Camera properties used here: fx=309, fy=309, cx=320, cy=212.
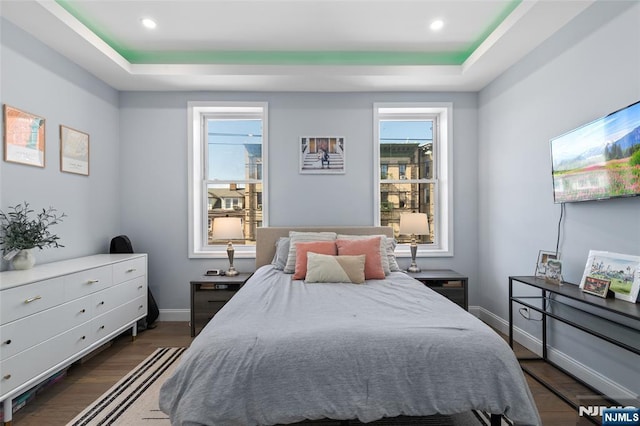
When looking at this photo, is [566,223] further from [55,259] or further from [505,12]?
[55,259]

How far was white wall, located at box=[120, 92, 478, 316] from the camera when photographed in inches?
144

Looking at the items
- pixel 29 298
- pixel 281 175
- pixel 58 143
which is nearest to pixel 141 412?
pixel 29 298

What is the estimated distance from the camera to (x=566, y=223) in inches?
96.1

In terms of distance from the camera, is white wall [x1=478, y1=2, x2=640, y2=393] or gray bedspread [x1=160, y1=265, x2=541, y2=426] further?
white wall [x1=478, y1=2, x2=640, y2=393]

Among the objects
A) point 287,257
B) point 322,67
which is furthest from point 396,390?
point 322,67

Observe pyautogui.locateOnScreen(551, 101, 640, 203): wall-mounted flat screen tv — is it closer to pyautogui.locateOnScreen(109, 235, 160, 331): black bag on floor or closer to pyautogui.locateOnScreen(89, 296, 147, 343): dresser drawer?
pyautogui.locateOnScreen(89, 296, 147, 343): dresser drawer

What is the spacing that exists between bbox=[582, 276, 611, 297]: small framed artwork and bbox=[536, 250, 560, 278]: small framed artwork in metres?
0.37

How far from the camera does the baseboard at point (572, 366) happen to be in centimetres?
201

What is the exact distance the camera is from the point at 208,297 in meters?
3.29

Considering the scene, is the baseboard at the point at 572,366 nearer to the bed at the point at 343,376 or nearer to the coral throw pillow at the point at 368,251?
the bed at the point at 343,376

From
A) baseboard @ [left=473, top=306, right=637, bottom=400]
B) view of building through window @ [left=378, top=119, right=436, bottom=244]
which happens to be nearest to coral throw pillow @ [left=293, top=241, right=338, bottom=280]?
view of building through window @ [left=378, top=119, right=436, bottom=244]

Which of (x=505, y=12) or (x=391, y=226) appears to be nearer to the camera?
(x=505, y=12)

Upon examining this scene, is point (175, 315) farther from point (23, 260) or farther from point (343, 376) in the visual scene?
point (343, 376)

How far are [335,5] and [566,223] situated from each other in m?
2.55
